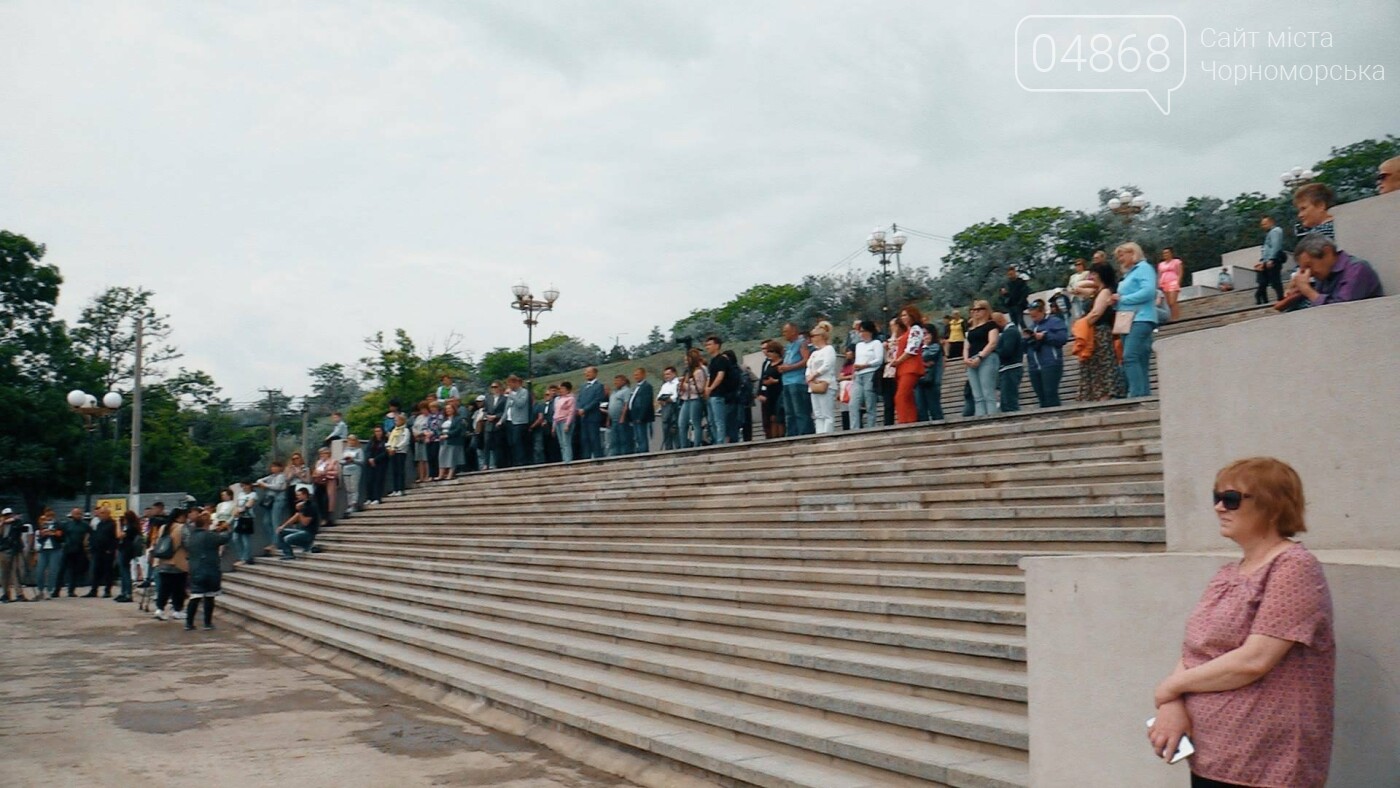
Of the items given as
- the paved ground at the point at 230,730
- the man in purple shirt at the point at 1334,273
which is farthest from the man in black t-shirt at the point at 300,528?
the man in purple shirt at the point at 1334,273

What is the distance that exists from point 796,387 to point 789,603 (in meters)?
6.19

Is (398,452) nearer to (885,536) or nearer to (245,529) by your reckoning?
(245,529)

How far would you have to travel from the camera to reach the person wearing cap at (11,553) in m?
20.4

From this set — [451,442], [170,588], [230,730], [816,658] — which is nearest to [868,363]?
[816,658]

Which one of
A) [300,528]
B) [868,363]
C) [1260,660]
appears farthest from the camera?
[300,528]

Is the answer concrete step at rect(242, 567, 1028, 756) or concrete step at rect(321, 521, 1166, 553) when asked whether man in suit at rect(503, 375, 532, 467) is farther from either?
concrete step at rect(242, 567, 1028, 756)

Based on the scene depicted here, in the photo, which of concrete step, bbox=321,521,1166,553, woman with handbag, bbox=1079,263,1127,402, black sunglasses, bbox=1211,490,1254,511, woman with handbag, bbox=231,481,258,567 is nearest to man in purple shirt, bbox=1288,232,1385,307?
concrete step, bbox=321,521,1166,553

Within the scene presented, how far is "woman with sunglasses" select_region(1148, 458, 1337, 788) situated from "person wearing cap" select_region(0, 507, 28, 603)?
74.9 feet

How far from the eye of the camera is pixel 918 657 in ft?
21.1

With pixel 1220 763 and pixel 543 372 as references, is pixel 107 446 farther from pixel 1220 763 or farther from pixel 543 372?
pixel 1220 763

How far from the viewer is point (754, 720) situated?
20.6ft

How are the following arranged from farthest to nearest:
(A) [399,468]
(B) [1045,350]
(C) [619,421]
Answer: (A) [399,468], (C) [619,421], (B) [1045,350]

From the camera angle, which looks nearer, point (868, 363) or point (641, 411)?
point (868, 363)

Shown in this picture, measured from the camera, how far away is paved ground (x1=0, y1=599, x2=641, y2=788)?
21.8ft
